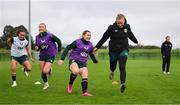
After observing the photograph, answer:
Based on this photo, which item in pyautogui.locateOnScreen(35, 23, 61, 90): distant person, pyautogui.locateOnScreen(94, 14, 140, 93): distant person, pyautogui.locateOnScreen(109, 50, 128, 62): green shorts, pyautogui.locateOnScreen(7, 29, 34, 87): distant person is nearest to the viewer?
pyautogui.locateOnScreen(94, 14, 140, 93): distant person

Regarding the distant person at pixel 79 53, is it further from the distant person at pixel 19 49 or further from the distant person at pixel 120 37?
the distant person at pixel 19 49

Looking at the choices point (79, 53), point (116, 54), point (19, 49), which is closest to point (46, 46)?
point (19, 49)

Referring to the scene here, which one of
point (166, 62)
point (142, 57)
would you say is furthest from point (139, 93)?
point (142, 57)

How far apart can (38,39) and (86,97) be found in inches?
128

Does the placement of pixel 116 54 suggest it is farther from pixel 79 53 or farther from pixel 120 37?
pixel 79 53

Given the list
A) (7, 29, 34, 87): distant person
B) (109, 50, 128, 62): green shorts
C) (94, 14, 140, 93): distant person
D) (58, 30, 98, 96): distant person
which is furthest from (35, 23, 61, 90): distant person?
(94, 14, 140, 93): distant person

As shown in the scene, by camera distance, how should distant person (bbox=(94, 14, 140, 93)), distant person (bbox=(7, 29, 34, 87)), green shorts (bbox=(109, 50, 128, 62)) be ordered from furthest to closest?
1. distant person (bbox=(7, 29, 34, 87))
2. green shorts (bbox=(109, 50, 128, 62))
3. distant person (bbox=(94, 14, 140, 93))

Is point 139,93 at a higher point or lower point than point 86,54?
lower

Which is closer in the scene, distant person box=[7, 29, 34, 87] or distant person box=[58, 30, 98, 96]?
distant person box=[58, 30, 98, 96]

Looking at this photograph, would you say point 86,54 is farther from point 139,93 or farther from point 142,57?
point 142,57

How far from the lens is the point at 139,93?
14375 mm

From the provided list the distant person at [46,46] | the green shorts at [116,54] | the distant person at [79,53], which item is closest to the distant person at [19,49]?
the distant person at [46,46]

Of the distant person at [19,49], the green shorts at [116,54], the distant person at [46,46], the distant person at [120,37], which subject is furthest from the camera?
the distant person at [19,49]

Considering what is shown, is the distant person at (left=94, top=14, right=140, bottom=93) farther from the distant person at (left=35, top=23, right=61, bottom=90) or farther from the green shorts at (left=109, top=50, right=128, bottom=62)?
the distant person at (left=35, top=23, right=61, bottom=90)
